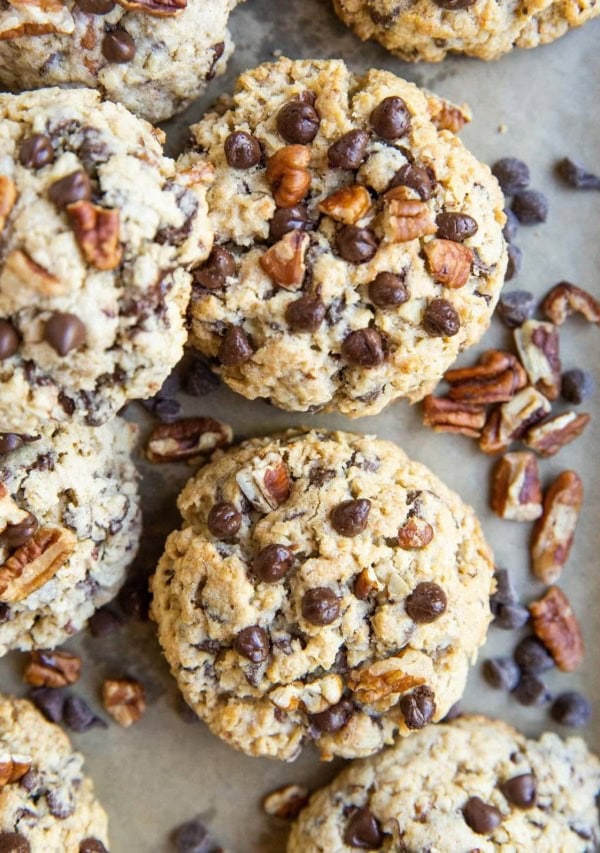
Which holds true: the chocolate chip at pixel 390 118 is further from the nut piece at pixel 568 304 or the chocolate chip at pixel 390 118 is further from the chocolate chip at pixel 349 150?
the nut piece at pixel 568 304

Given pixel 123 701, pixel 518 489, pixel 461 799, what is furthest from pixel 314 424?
pixel 461 799

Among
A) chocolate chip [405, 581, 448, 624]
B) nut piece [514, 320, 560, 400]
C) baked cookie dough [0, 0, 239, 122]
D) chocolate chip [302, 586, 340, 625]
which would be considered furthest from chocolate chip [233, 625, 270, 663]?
baked cookie dough [0, 0, 239, 122]

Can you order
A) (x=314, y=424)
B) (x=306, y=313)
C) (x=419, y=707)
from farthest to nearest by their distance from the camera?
(x=314, y=424) < (x=419, y=707) < (x=306, y=313)

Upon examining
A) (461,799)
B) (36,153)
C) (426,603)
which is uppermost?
(36,153)

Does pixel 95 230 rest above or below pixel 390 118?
below

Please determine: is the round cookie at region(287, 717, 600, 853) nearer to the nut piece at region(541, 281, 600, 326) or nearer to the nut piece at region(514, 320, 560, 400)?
the nut piece at region(514, 320, 560, 400)

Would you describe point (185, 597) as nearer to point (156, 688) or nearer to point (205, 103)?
point (156, 688)

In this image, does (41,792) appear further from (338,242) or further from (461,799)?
(338,242)

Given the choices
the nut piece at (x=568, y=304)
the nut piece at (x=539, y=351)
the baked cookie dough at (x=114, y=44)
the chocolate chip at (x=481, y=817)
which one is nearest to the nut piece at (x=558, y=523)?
the nut piece at (x=539, y=351)
